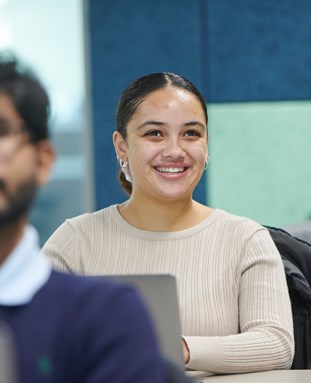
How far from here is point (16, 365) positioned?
62 cm

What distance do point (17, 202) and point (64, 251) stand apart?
1377mm

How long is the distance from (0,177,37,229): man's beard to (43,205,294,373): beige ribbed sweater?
113 centimetres

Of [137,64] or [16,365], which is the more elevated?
[16,365]

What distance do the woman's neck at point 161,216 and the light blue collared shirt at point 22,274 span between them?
4.40 feet

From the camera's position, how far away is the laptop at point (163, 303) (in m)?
1.25

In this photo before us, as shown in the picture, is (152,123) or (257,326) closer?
(257,326)

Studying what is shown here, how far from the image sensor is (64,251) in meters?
2.00

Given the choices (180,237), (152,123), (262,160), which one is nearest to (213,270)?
(180,237)

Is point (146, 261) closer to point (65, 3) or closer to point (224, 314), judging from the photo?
point (224, 314)

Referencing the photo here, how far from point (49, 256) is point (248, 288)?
0.43 m

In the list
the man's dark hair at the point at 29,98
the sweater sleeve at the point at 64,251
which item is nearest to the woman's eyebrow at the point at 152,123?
the sweater sleeve at the point at 64,251

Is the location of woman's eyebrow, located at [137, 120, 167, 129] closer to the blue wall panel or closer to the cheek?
the cheek

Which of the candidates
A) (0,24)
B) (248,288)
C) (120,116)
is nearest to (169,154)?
(120,116)

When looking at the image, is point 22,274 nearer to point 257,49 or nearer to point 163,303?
point 163,303
